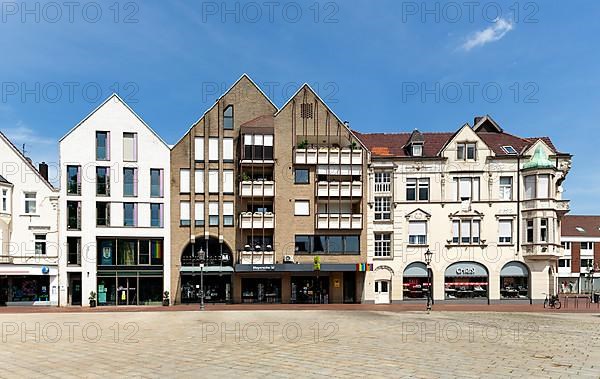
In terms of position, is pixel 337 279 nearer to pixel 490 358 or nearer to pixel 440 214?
pixel 440 214

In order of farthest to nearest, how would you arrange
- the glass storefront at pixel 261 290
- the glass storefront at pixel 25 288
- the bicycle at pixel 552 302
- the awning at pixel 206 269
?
1. the glass storefront at pixel 261 290
2. the awning at pixel 206 269
3. the glass storefront at pixel 25 288
4. the bicycle at pixel 552 302

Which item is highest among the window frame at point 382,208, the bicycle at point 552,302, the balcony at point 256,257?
the window frame at point 382,208

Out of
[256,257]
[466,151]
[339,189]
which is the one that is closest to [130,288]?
[256,257]

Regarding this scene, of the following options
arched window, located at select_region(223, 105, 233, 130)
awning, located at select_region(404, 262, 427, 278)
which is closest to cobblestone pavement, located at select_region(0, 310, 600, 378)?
awning, located at select_region(404, 262, 427, 278)

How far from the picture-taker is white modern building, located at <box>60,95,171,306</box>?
41.7 m

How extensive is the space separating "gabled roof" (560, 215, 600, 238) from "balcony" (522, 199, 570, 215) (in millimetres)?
39339

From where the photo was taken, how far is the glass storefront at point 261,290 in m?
43.4

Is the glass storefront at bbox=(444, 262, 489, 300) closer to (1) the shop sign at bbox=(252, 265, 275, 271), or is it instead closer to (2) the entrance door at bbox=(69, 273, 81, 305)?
(1) the shop sign at bbox=(252, 265, 275, 271)

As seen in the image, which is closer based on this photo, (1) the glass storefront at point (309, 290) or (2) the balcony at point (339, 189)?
(2) the balcony at point (339, 189)

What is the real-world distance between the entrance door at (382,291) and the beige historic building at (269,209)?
1.47 metres

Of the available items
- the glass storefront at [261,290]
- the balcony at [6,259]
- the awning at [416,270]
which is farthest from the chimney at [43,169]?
the awning at [416,270]

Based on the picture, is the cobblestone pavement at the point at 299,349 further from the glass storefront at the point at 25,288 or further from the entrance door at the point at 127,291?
the glass storefront at the point at 25,288

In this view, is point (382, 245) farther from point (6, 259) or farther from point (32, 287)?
point (6, 259)

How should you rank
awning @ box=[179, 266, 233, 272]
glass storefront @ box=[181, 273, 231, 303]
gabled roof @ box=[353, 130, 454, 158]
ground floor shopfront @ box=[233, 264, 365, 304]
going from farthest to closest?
1. gabled roof @ box=[353, 130, 454, 158]
2. ground floor shopfront @ box=[233, 264, 365, 304]
3. glass storefront @ box=[181, 273, 231, 303]
4. awning @ box=[179, 266, 233, 272]
